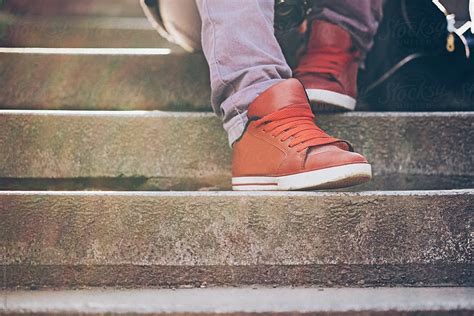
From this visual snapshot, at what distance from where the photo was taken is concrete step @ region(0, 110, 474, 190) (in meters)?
1.66

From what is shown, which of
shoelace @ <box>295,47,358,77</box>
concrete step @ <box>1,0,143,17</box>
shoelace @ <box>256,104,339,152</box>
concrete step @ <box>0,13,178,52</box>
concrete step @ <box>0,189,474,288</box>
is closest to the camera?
concrete step @ <box>0,189,474,288</box>

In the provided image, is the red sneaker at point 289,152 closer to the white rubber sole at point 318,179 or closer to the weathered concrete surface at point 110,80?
the white rubber sole at point 318,179

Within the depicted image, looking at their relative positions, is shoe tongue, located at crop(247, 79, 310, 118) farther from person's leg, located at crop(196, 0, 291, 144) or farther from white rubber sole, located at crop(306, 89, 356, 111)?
white rubber sole, located at crop(306, 89, 356, 111)

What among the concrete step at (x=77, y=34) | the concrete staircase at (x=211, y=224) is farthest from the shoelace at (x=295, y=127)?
the concrete step at (x=77, y=34)

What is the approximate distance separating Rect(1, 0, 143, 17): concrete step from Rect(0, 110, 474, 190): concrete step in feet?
4.38

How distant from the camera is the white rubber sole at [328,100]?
172 cm

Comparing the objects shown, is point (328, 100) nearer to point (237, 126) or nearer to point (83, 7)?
point (237, 126)

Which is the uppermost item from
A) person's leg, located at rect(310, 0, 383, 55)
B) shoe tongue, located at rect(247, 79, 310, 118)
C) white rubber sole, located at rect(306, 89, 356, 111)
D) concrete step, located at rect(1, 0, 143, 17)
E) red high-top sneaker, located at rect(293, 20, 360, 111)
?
person's leg, located at rect(310, 0, 383, 55)

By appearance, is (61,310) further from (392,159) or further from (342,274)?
(392,159)

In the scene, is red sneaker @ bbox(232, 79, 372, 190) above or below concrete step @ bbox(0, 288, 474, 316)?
above

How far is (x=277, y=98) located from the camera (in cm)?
145

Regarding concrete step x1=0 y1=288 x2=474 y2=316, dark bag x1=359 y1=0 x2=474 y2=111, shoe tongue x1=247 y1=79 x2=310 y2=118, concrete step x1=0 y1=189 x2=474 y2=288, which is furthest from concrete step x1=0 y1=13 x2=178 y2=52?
concrete step x1=0 y1=288 x2=474 y2=316

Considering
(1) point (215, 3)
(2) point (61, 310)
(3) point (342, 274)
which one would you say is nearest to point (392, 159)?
(3) point (342, 274)

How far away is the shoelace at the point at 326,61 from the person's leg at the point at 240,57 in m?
0.27
